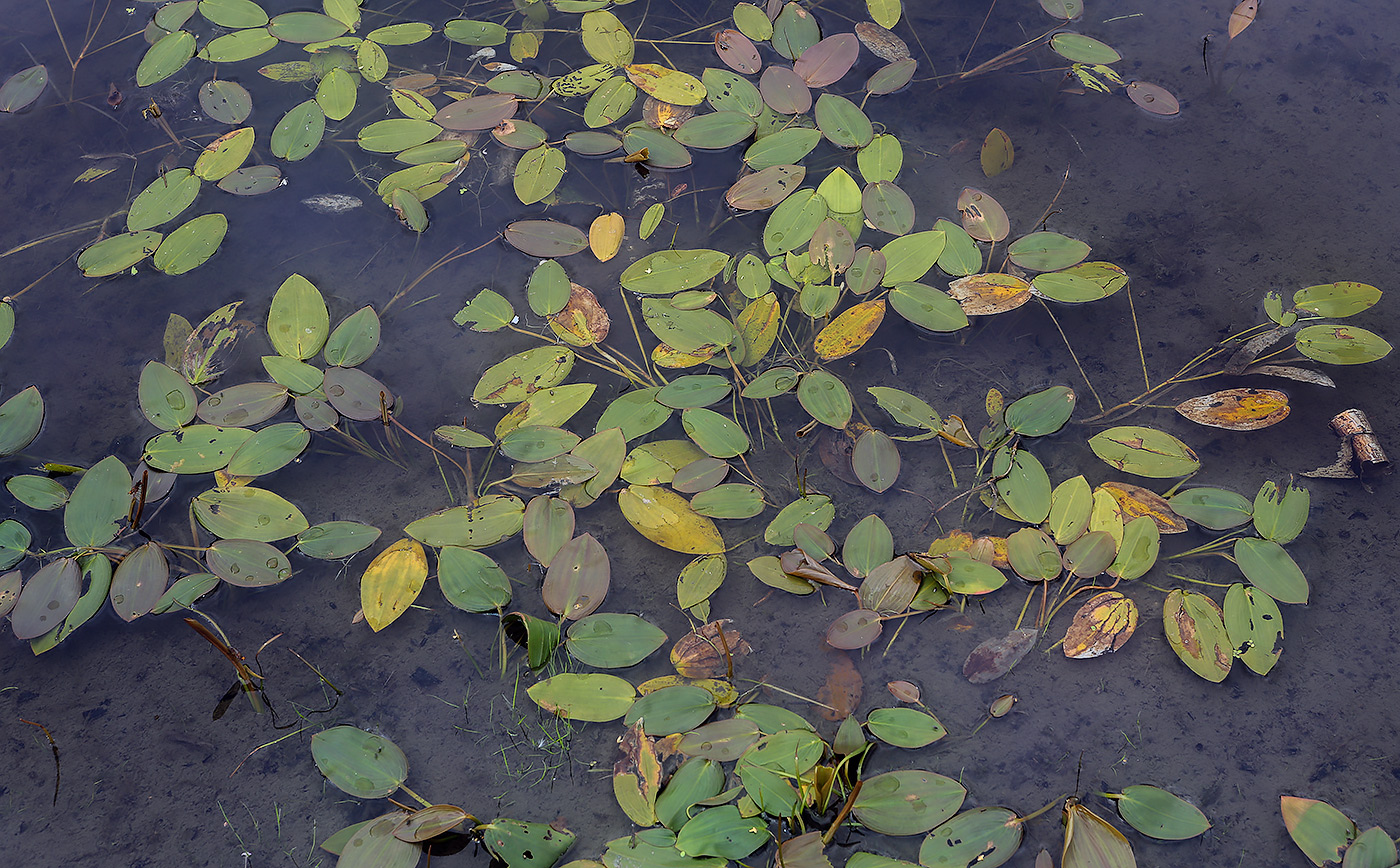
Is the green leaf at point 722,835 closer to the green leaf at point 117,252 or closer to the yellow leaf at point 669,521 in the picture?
the yellow leaf at point 669,521

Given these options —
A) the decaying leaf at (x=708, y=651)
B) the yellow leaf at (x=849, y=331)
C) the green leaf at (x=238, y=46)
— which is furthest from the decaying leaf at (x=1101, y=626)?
the green leaf at (x=238, y=46)

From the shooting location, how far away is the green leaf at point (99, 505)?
1.78 metres

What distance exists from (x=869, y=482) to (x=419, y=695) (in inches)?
39.6

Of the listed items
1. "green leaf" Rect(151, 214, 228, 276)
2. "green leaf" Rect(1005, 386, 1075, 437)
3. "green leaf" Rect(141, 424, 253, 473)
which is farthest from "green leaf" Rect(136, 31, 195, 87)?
"green leaf" Rect(1005, 386, 1075, 437)

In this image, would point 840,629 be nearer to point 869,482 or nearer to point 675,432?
point 869,482

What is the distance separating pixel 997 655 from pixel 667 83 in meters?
1.79

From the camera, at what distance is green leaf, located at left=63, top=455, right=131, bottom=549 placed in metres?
1.78

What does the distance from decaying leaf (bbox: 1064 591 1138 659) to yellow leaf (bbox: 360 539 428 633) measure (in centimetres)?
130

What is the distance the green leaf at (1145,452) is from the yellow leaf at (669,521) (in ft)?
2.85

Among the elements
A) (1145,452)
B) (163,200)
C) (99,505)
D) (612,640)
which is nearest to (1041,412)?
(1145,452)

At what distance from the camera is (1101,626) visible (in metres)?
1.63

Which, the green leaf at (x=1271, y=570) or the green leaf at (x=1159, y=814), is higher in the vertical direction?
the green leaf at (x=1271, y=570)

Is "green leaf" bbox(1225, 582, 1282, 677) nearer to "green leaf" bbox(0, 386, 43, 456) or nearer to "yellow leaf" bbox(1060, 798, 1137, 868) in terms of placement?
"yellow leaf" bbox(1060, 798, 1137, 868)

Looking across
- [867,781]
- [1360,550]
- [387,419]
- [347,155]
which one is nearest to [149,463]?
[387,419]
